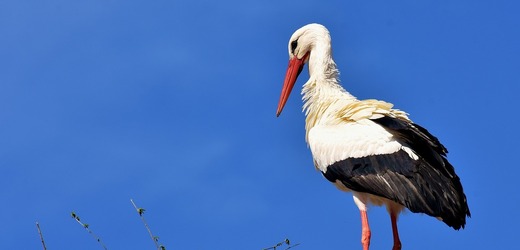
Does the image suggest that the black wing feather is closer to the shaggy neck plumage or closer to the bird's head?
the shaggy neck plumage

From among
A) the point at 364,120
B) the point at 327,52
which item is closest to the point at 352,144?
the point at 364,120

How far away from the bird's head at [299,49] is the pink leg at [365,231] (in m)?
1.65

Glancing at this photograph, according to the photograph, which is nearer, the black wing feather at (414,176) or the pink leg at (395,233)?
the black wing feather at (414,176)

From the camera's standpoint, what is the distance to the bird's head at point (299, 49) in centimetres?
1434

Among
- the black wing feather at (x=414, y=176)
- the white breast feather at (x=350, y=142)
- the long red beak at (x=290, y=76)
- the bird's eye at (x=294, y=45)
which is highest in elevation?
the bird's eye at (x=294, y=45)

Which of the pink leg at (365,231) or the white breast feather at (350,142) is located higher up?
the white breast feather at (350,142)

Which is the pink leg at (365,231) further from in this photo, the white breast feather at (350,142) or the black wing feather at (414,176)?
the white breast feather at (350,142)

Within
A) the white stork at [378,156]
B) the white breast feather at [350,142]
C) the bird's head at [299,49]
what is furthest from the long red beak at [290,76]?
the white breast feather at [350,142]

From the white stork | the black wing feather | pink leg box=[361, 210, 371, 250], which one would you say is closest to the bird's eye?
the white stork

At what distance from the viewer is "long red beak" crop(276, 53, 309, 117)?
1463 centimetres

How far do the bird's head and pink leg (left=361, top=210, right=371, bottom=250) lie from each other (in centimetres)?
165

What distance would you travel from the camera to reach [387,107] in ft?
43.8

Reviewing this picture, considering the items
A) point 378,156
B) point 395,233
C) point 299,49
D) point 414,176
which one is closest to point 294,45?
point 299,49

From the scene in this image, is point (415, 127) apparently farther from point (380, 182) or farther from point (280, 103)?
point (280, 103)
